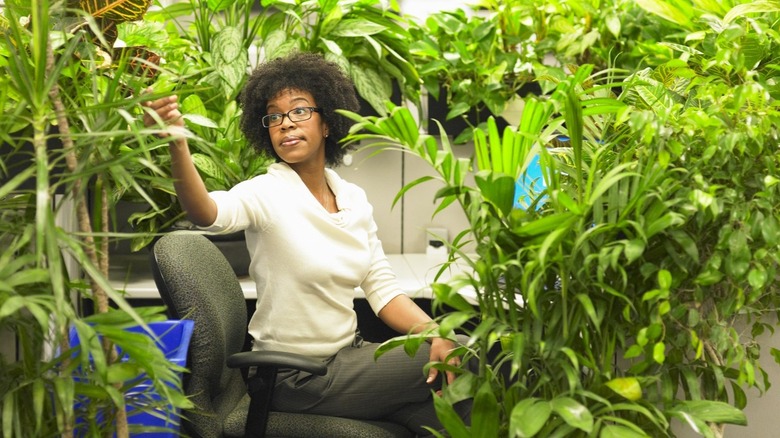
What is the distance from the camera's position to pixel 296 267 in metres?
1.88

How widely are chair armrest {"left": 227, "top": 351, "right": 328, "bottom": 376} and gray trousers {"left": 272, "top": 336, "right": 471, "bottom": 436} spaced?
0.08m

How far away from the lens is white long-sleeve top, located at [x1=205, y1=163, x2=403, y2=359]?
188cm

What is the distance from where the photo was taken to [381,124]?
1.40 meters

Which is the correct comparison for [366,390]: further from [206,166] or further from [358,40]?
[358,40]

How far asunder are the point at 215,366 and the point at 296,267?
26 centimetres

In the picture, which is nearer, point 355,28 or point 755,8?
point 755,8

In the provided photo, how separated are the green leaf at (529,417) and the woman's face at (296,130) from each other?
0.83 m

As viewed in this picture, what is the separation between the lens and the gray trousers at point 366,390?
181 centimetres

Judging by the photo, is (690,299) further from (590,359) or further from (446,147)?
(446,147)

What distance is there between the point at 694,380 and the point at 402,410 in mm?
640

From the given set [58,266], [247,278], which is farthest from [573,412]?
[247,278]

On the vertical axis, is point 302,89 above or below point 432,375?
above

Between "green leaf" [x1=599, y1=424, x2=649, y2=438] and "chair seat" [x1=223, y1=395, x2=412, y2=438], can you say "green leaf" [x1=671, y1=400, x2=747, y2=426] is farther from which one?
"chair seat" [x1=223, y1=395, x2=412, y2=438]

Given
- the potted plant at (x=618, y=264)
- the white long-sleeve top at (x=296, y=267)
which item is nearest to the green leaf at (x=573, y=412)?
the potted plant at (x=618, y=264)
